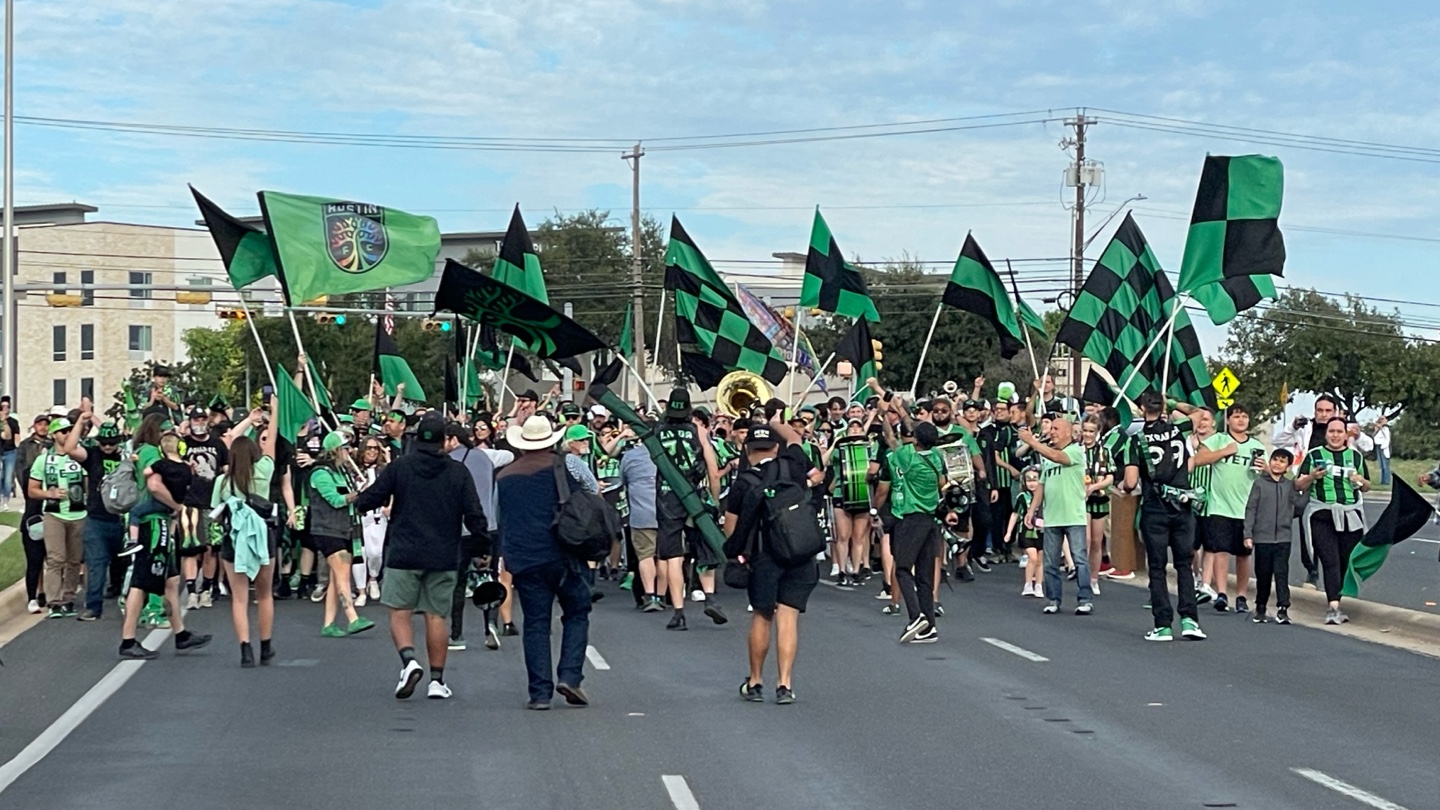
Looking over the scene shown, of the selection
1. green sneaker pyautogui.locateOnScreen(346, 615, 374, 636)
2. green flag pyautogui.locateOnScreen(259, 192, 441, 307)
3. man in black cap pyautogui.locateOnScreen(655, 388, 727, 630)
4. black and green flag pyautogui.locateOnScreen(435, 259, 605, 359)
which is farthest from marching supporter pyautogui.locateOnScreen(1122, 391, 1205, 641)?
green flag pyautogui.locateOnScreen(259, 192, 441, 307)

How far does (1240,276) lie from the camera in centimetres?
2016

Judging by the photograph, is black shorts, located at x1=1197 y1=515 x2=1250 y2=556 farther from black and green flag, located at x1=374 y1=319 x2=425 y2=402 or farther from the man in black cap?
black and green flag, located at x1=374 y1=319 x2=425 y2=402

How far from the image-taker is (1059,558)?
16.9m

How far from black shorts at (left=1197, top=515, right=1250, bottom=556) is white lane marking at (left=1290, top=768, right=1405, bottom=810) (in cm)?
764

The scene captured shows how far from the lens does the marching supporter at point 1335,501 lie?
15820 millimetres

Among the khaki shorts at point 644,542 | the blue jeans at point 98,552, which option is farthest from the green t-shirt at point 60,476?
the khaki shorts at point 644,542

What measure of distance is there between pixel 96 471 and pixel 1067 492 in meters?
8.97

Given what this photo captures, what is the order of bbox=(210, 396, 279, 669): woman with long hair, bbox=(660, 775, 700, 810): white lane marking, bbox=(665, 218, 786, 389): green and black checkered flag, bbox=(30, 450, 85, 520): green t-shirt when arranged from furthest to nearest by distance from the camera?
bbox=(665, 218, 786, 389): green and black checkered flag
bbox=(30, 450, 85, 520): green t-shirt
bbox=(210, 396, 279, 669): woman with long hair
bbox=(660, 775, 700, 810): white lane marking

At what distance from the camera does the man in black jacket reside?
37.4ft

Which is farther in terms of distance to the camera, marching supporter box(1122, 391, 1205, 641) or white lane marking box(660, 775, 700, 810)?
marching supporter box(1122, 391, 1205, 641)

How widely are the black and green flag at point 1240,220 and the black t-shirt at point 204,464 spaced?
35.5 feet

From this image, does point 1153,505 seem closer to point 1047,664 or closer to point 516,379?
point 1047,664

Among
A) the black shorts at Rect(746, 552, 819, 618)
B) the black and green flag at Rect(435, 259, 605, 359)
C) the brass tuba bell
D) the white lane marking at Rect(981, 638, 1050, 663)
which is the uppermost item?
the black and green flag at Rect(435, 259, 605, 359)

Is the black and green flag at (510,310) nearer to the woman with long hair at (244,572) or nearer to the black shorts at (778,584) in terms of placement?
the woman with long hair at (244,572)
